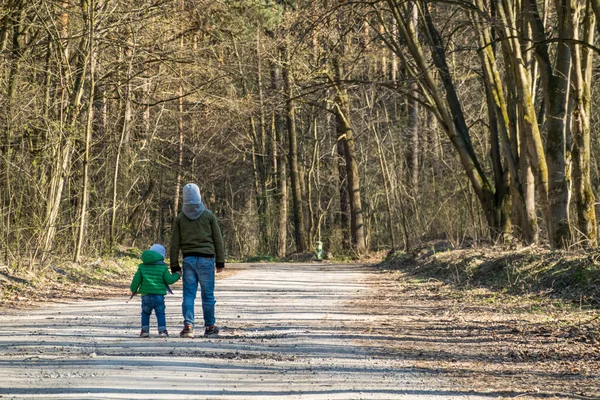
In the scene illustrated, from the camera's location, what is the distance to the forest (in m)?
17.5

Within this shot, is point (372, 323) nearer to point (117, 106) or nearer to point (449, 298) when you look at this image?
point (449, 298)

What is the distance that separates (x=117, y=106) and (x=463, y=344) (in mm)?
21634

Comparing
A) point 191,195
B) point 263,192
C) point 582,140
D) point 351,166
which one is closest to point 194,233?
point 191,195

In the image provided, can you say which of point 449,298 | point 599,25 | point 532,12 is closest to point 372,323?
point 449,298

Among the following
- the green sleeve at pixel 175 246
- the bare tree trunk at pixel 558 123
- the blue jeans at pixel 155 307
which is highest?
the bare tree trunk at pixel 558 123

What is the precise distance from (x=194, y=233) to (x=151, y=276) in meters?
0.69

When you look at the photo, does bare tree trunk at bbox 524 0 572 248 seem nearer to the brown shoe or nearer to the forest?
the forest

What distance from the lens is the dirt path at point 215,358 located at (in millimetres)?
6676

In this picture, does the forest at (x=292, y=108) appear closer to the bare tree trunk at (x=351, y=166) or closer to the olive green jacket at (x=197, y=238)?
the bare tree trunk at (x=351, y=166)

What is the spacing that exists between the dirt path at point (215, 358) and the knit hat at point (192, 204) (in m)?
1.37

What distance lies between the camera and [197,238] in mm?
10562

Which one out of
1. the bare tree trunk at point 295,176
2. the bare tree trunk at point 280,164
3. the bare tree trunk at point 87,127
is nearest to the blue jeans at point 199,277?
the bare tree trunk at point 87,127

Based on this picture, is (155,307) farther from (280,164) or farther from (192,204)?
(280,164)

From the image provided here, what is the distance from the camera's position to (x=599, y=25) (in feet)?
44.7
